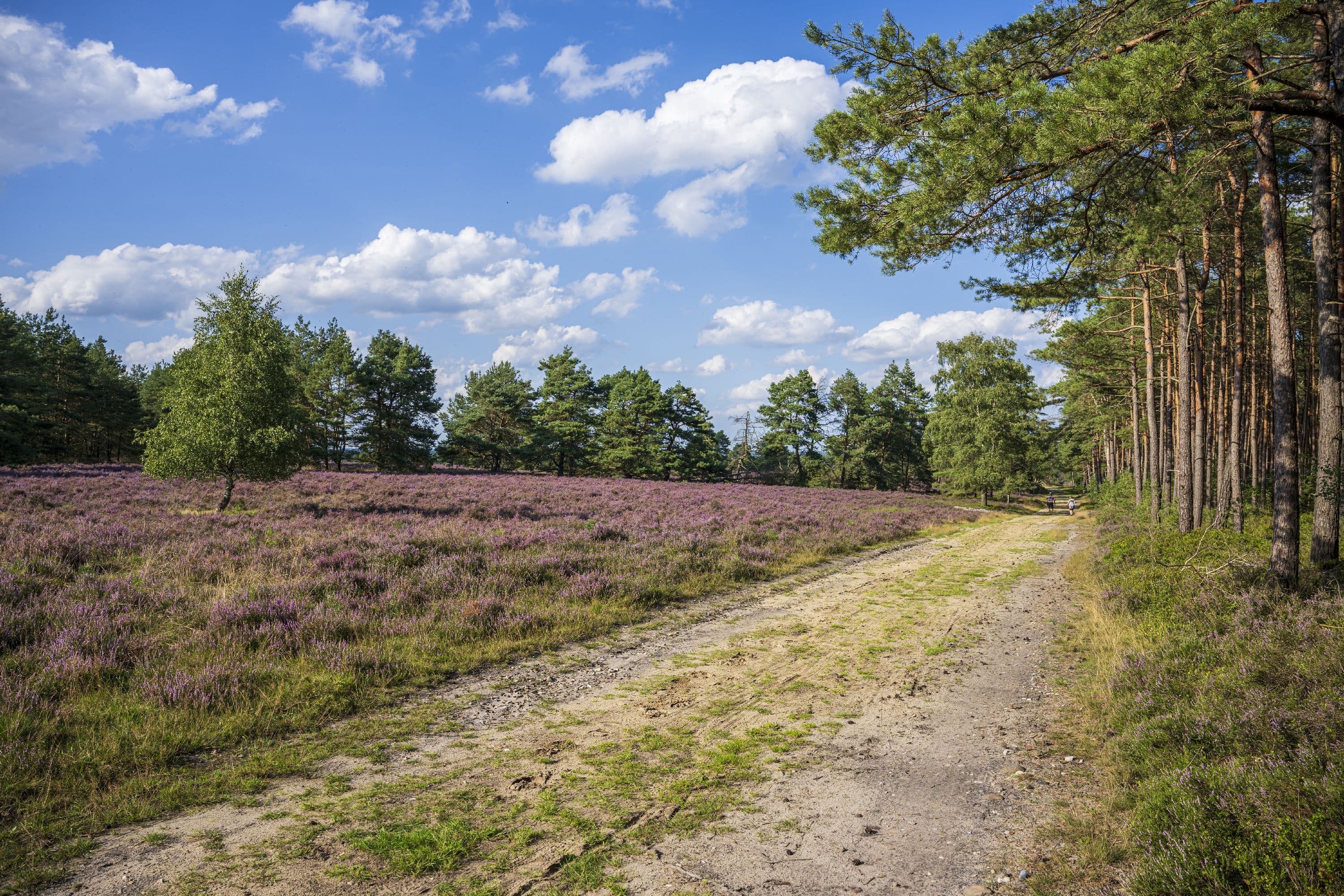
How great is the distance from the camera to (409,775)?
5.55 meters

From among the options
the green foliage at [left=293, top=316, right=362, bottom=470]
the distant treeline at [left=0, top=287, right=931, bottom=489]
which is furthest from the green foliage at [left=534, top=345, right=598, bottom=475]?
the green foliage at [left=293, top=316, right=362, bottom=470]

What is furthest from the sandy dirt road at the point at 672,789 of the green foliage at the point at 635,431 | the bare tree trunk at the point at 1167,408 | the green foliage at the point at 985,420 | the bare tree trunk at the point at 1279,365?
the green foliage at the point at 635,431

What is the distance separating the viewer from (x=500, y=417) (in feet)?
193

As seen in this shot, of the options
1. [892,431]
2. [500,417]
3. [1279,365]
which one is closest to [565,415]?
[500,417]

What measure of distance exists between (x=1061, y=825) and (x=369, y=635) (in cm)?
874

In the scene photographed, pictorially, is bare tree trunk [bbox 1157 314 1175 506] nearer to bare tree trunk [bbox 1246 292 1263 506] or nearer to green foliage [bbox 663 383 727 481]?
bare tree trunk [bbox 1246 292 1263 506]

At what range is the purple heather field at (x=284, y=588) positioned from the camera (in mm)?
6656

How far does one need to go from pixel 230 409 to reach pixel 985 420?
48186 millimetres

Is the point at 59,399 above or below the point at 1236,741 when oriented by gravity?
above

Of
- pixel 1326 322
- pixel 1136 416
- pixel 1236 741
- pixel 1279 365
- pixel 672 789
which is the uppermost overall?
pixel 1136 416

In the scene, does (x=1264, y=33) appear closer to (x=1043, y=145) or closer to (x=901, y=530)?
(x=1043, y=145)

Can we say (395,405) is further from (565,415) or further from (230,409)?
(230,409)

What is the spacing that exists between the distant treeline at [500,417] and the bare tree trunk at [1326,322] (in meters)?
48.4

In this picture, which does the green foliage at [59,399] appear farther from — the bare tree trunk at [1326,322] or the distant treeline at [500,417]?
the bare tree trunk at [1326,322]
